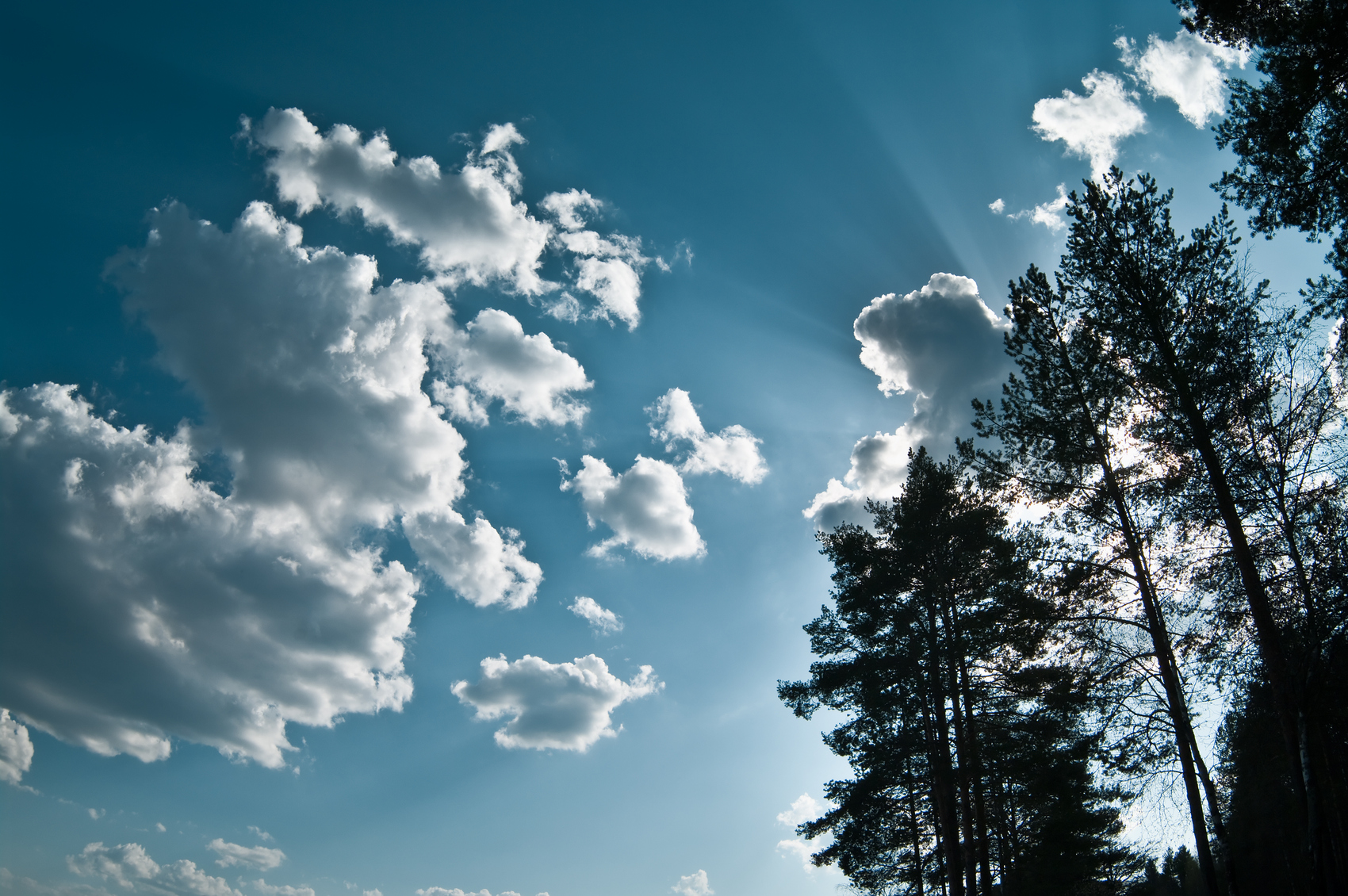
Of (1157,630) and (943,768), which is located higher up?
(1157,630)

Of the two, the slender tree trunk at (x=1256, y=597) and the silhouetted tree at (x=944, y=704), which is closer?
the slender tree trunk at (x=1256, y=597)

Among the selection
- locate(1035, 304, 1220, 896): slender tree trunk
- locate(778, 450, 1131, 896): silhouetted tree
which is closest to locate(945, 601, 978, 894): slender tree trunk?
locate(778, 450, 1131, 896): silhouetted tree

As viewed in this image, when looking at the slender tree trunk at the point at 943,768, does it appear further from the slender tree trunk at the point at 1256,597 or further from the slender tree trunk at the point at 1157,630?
the slender tree trunk at the point at 1256,597

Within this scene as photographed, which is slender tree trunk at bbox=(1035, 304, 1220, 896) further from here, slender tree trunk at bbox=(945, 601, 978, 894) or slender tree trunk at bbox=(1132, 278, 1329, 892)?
slender tree trunk at bbox=(945, 601, 978, 894)

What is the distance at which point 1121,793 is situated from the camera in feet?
41.1

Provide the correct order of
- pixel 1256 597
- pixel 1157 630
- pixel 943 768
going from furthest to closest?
pixel 943 768
pixel 1157 630
pixel 1256 597

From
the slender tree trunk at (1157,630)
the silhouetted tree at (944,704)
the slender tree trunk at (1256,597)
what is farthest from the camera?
the silhouetted tree at (944,704)

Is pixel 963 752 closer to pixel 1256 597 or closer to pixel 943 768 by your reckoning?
pixel 943 768

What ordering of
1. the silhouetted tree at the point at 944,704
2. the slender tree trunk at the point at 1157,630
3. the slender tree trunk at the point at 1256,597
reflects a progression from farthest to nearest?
1. the silhouetted tree at the point at 944,704
2. the slender tree trunk at the point at 1157,630
3. the slender tree trunk at the point at 1256,597

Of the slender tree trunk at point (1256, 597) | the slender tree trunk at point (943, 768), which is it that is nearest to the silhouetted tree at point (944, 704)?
the slender tree trunk at point (943, 768)

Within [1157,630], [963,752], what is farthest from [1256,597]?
[963,752]

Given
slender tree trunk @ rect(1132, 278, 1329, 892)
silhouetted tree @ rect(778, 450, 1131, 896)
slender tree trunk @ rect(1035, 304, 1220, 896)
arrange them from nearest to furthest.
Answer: slender tree trunk @ rect(1132, 278, 1329, 892) → slender tree trunk @ rect(1035, 304, 1220, 896) → silhouetted tree @ rect(778, 450, 1131, 896)

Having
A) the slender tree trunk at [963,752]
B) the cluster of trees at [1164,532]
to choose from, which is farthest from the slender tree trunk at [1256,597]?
the slender tree trunk at [963,752]

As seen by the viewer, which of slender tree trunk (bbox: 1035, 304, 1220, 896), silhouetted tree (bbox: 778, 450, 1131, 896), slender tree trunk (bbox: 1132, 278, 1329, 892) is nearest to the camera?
slender tree trunk (bbox: 1132, 278, 1329, 892)
